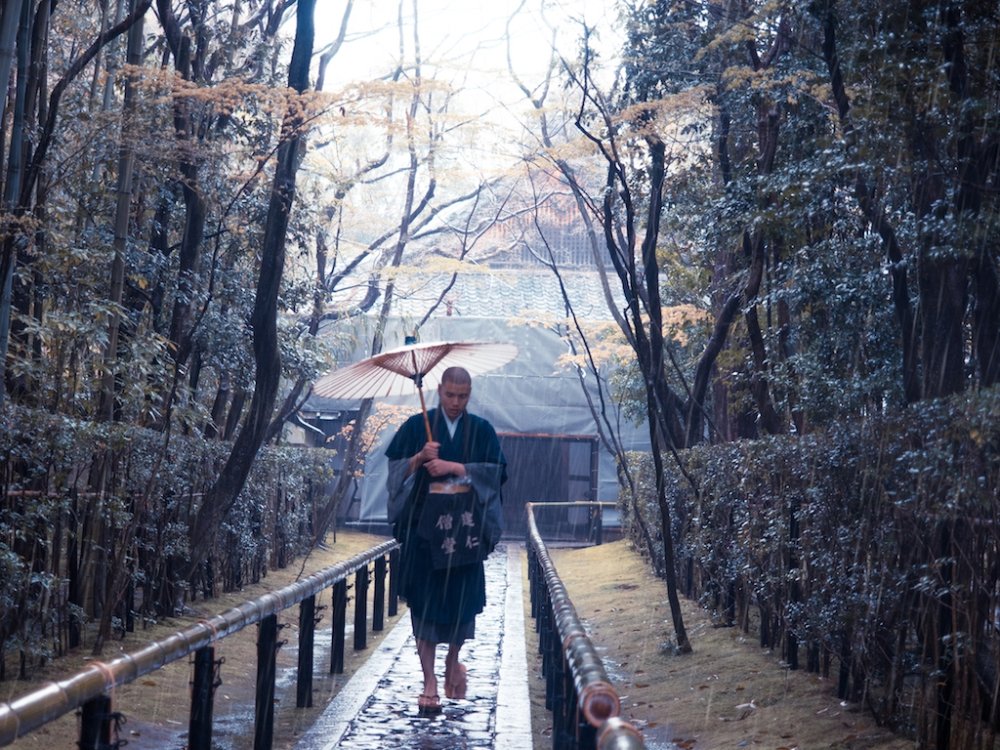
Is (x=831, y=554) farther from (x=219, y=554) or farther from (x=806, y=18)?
(x=219, y=554)

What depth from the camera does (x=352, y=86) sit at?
12.0 metres

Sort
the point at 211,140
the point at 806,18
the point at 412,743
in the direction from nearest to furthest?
the point at 412,743 < the point at 806,18 < the point at 211,140

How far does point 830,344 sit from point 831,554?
371 cm

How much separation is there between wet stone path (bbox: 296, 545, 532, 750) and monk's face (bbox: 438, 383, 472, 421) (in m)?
1.90

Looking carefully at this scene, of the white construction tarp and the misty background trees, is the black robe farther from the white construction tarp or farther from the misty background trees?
the white construction tarp

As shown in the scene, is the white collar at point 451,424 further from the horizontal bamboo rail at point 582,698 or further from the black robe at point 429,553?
the horizontal bamboo rail at point 582,698

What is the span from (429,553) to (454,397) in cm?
101

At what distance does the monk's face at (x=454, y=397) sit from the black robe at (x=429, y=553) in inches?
3.5

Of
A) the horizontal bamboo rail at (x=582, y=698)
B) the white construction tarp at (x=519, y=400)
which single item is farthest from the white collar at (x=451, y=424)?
the white construction tarp at (x=519, y=400)

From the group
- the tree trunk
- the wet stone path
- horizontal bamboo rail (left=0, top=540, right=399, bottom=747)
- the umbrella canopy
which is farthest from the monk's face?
the tree trunk

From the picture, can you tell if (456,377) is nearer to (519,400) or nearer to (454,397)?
(454,397)

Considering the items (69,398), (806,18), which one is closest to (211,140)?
(69,398)

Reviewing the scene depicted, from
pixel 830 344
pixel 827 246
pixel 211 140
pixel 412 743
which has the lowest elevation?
pixel 412 743

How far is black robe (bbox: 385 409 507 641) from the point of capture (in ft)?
24.1
